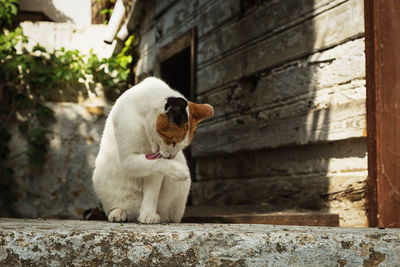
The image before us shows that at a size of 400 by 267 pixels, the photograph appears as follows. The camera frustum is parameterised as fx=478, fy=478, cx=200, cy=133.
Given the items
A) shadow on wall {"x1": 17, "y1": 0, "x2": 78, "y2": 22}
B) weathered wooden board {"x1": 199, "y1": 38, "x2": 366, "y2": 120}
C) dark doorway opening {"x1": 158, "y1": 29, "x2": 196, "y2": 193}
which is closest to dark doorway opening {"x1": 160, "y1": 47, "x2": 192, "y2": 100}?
dark doorway opening {"x1": 158, "y1": 29, "x2": 196, "y2": 193}

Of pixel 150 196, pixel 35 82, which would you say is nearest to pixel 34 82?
pixel 35 82

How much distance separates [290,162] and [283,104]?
0.48m

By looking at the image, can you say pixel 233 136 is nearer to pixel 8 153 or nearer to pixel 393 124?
pixel 393 124

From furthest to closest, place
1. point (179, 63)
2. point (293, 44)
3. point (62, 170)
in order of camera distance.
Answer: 1. point (179, 63)
2. point (62, 170)
3. point (293, 44)

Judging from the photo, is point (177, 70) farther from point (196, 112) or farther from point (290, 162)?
point (196, 112)

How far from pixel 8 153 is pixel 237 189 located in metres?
3.28

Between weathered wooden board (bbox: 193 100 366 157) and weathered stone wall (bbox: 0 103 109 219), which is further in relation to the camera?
weathered stone wall (bbox: 0 103 109 219)

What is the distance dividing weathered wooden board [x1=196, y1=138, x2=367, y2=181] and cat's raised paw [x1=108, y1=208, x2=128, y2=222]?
162cm

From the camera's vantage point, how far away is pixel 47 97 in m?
6.52

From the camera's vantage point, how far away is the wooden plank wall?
3227 millimetres

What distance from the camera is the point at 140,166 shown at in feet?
7.17

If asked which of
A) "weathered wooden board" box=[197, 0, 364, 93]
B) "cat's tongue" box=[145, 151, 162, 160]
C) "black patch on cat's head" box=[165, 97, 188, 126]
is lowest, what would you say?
"cat's tongue" box=[145, 151, 162, 160]

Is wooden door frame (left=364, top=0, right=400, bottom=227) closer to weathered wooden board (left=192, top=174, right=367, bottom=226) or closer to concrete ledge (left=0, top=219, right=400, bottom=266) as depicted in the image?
weathered wooden board (left=192, top=174, right=367, bottom=226)

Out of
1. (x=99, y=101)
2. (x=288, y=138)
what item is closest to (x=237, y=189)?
(x=288, y=138)
